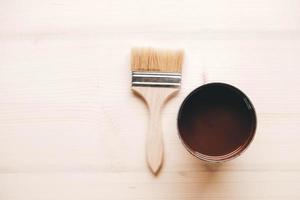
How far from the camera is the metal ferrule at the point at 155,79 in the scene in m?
0.76

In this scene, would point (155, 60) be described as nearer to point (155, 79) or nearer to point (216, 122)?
point (155, 79)

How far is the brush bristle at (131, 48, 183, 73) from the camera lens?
762mm

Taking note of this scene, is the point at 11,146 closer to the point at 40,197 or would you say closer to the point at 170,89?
the point at 40,197

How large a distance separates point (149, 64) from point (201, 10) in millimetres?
126

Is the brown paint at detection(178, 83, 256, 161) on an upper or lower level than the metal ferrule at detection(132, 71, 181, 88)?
lower

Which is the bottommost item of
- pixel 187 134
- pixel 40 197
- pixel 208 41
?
pixel 40 197

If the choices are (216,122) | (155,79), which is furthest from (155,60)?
(216,122)

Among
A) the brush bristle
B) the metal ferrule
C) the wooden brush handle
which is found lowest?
the wooden brush handle

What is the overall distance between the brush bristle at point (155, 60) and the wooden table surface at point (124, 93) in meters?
0.02

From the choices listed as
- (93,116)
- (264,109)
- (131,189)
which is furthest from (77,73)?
(264,109)

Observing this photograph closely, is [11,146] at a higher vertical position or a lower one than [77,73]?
lower

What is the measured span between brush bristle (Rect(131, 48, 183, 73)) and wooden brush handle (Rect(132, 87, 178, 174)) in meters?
0.03

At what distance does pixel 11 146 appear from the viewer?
2.56 feet

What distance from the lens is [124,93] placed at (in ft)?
2.57
